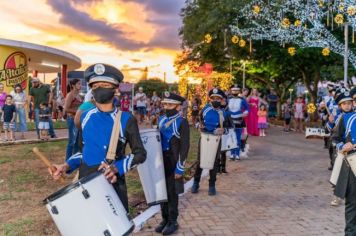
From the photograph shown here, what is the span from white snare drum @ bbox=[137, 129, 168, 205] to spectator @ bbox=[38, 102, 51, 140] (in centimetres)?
935

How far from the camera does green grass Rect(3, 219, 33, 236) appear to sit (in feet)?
19.2

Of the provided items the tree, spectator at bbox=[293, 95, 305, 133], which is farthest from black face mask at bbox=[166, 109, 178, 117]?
the tree

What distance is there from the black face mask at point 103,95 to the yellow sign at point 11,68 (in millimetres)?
20307

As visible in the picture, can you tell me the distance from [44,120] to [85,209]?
1202 cm

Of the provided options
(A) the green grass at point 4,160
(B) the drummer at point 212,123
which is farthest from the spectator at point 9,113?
(B) the drummer at point 212,123

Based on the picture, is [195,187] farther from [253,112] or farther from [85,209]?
[253,112]

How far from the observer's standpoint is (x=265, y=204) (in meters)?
7.59

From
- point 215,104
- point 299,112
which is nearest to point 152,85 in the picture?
point 299,112

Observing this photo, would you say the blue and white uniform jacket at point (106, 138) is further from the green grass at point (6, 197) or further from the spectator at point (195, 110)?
the spectator at point (195, 110)

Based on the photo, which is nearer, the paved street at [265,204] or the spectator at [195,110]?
the paved street at [265,204]

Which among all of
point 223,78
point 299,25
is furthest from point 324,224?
point 223,78

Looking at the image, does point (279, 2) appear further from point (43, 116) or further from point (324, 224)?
point (324, 224)

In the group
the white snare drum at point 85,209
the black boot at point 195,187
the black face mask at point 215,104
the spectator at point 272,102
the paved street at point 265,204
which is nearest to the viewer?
the white snare drum at point 85,209

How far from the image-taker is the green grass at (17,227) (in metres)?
5.85
